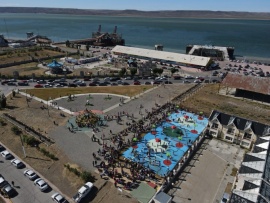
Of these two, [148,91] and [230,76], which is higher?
[230,76]

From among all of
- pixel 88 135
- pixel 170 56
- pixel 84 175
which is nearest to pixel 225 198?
pixel 84 175

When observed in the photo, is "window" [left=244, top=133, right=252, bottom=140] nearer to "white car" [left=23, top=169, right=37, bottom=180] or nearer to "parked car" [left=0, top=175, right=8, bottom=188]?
"white car" [left=23, top=169, right=37, bottom=180]

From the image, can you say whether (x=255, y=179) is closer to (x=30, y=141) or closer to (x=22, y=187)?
(x=22, y=187)

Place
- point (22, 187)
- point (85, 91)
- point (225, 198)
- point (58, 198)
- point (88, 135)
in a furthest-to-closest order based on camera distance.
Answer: point (85, 91)
point (88, 135)
point (22, 187)
point (225, 198)
point (58, 198)

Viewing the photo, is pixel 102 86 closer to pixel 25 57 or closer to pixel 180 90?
pixel 180 90

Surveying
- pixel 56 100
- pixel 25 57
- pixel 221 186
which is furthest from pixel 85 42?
pixel 221 186

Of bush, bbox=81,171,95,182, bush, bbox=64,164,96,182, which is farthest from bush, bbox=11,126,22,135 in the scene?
bush, bbox=81,171,95,182
